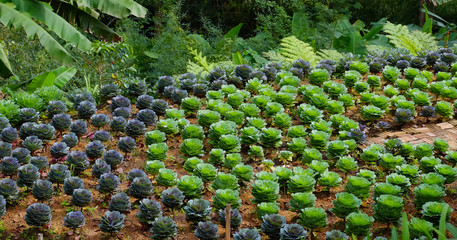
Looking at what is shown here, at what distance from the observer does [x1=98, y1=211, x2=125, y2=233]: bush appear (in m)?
4.28

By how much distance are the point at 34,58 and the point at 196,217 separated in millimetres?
6273

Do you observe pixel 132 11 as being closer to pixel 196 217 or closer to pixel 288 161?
pixel 288 161

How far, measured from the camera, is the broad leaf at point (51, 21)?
8367 millimetres

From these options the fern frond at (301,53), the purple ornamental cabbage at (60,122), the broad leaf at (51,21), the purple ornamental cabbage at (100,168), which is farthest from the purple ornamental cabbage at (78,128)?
the fern frond at (301,53)

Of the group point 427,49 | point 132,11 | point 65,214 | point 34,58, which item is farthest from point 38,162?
point 427,49

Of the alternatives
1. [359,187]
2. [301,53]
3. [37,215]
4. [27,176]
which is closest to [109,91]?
[27,176]

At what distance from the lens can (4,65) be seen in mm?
8234

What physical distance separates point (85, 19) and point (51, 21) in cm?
140

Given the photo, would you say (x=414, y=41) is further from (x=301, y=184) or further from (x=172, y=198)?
(x=172, y=198)

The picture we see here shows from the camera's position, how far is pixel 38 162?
505 centimetres

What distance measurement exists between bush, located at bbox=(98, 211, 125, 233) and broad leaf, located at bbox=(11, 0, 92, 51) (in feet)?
15.0

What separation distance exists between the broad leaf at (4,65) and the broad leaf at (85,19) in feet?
5.26

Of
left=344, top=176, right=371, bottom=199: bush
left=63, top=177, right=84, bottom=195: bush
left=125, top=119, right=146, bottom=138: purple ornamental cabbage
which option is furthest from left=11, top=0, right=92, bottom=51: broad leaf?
left=344, top=176, right=371, bottom=199: bush

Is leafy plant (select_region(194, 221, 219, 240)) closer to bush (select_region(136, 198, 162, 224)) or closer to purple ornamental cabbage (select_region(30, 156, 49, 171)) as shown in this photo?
bush (select_region(136, 198, 162, 224))
